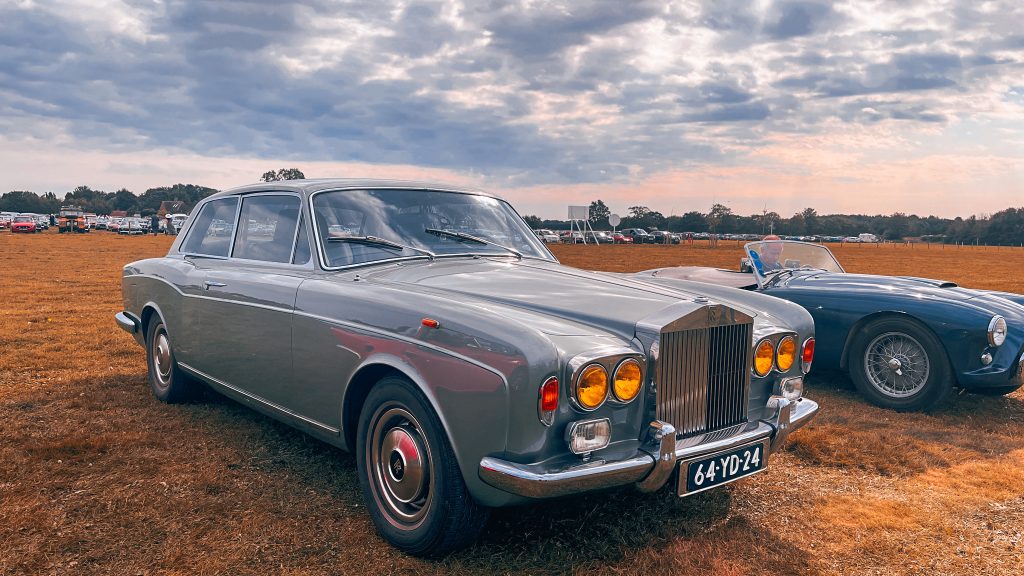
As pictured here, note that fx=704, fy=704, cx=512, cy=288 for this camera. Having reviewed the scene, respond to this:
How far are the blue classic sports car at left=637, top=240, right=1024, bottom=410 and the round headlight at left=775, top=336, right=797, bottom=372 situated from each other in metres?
1.88

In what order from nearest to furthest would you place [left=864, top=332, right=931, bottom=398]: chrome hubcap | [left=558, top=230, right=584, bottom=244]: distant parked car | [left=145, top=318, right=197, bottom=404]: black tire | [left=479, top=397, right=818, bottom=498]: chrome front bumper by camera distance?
[left=479, top=397, right=818, bottom=498]: chrome front bumper < [left=145, top=318, right=197, bottom=404]: black tire < [left=864, top=332, right=931, bottom=398]: chrome hubcap < [left=558, top=230, right=584, bottom=244]: distant parked car

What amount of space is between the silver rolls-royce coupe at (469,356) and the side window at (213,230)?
31cm

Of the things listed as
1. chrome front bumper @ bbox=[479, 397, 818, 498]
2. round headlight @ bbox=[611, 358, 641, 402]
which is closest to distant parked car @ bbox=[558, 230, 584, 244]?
chrome front bumper @ bbox=[479, 397, 818, 498]

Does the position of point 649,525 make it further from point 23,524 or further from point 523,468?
point 23,524

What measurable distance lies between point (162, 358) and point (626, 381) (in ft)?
13.3

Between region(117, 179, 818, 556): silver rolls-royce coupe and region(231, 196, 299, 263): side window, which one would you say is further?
region(231, 196, 299, 263): side window

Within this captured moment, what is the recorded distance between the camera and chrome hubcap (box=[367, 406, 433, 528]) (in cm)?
289

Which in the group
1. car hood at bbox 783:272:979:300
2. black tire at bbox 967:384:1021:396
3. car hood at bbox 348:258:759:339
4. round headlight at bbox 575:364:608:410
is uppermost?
car hood at bbox 348:258:759:339

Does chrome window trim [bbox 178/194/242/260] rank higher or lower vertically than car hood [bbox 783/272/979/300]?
higher

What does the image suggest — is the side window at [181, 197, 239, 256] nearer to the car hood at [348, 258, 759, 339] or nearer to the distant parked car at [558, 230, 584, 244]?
the car hood at [348, 258, 759, 339]

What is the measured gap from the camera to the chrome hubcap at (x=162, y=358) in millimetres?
5266

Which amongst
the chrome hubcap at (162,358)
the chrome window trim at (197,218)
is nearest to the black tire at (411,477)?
the chrome window trim at (197,218)

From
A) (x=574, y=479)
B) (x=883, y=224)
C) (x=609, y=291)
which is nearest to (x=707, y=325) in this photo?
(x=609, y=291)

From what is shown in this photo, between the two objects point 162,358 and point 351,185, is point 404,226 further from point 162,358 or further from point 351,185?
point 162,358
